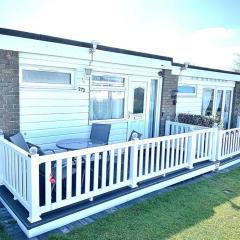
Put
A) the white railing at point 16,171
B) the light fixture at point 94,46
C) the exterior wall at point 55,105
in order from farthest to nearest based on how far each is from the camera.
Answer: the light fixture at point 94,46 < the exterior wall at point 55,105 < the white railing at point 16,171

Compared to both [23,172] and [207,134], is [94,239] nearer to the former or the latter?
[23,172]

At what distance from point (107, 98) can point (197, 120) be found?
3158mm

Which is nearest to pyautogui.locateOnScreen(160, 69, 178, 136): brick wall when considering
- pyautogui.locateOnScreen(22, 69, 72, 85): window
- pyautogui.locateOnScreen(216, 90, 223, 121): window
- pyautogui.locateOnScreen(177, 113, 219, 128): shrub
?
pyautogui.locateOnScreen(177, 113, 219, 128): shrub

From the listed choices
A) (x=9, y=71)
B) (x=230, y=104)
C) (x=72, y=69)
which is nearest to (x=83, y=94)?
(x=72, y=69)

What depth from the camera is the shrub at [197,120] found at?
7930 mm

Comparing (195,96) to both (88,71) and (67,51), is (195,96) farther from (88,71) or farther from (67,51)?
(67,51)

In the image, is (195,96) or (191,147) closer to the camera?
(191,147)

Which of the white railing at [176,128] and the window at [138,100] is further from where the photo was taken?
the white railing at [176,128]

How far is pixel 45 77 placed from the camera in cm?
563

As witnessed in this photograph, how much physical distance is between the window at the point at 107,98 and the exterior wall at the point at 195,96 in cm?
269

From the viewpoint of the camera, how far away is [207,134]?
671 cm

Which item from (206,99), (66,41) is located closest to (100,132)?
(66,41)

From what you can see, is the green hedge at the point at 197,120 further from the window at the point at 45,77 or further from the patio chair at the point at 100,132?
the window at the point at 45,77

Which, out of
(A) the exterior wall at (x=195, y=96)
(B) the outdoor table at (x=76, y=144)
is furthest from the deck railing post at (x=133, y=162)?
(A) the exterior wall at (x=195, y=96)
